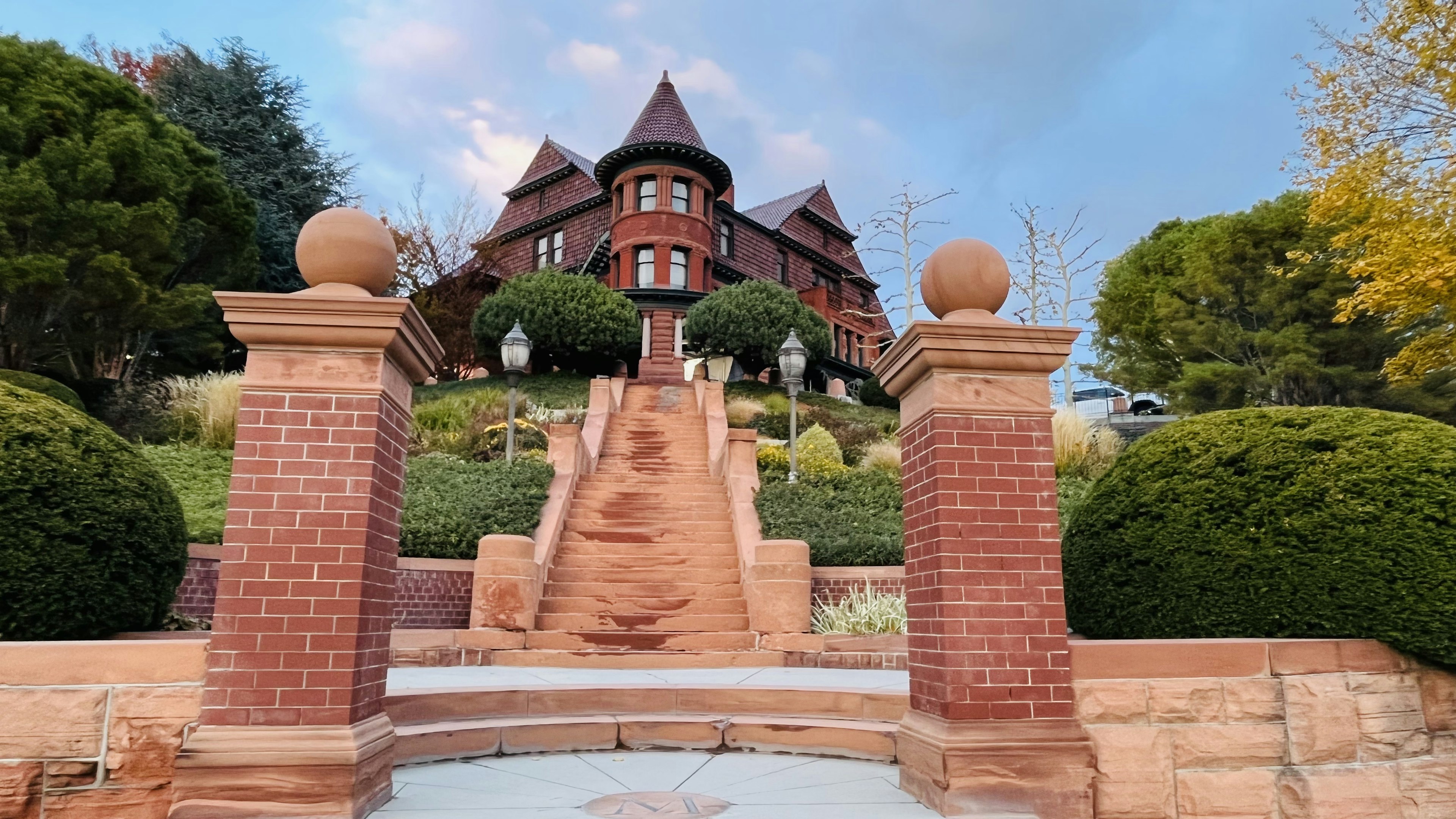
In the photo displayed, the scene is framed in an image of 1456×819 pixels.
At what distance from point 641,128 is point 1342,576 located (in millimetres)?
30200

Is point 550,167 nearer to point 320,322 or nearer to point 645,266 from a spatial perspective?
point 645,266

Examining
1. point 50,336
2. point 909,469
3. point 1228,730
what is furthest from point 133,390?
point 1228,730

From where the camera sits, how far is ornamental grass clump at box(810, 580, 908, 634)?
28.3 feet

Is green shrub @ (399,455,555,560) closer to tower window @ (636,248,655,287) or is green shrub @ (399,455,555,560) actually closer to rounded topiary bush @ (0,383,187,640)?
rounded topiary bush @ (0,383,187,640)

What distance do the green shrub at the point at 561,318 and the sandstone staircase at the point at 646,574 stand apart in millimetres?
11310

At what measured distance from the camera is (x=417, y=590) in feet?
30.1

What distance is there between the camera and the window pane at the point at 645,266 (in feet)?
100

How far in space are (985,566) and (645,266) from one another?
27.8 meters

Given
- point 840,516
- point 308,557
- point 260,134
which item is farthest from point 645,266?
point 308,557

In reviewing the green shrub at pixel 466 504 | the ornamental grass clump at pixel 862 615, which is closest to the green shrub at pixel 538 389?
the green shrub at pixel 466 504

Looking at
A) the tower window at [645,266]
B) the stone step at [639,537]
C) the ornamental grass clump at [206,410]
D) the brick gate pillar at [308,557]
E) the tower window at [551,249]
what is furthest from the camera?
the tower window at [551,249]

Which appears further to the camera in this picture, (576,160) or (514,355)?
(576,160)

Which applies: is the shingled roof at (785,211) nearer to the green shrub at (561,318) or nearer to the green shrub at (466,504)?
the green shrub at (561,318)

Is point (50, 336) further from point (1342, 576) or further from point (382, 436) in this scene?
point (1342, 576)
